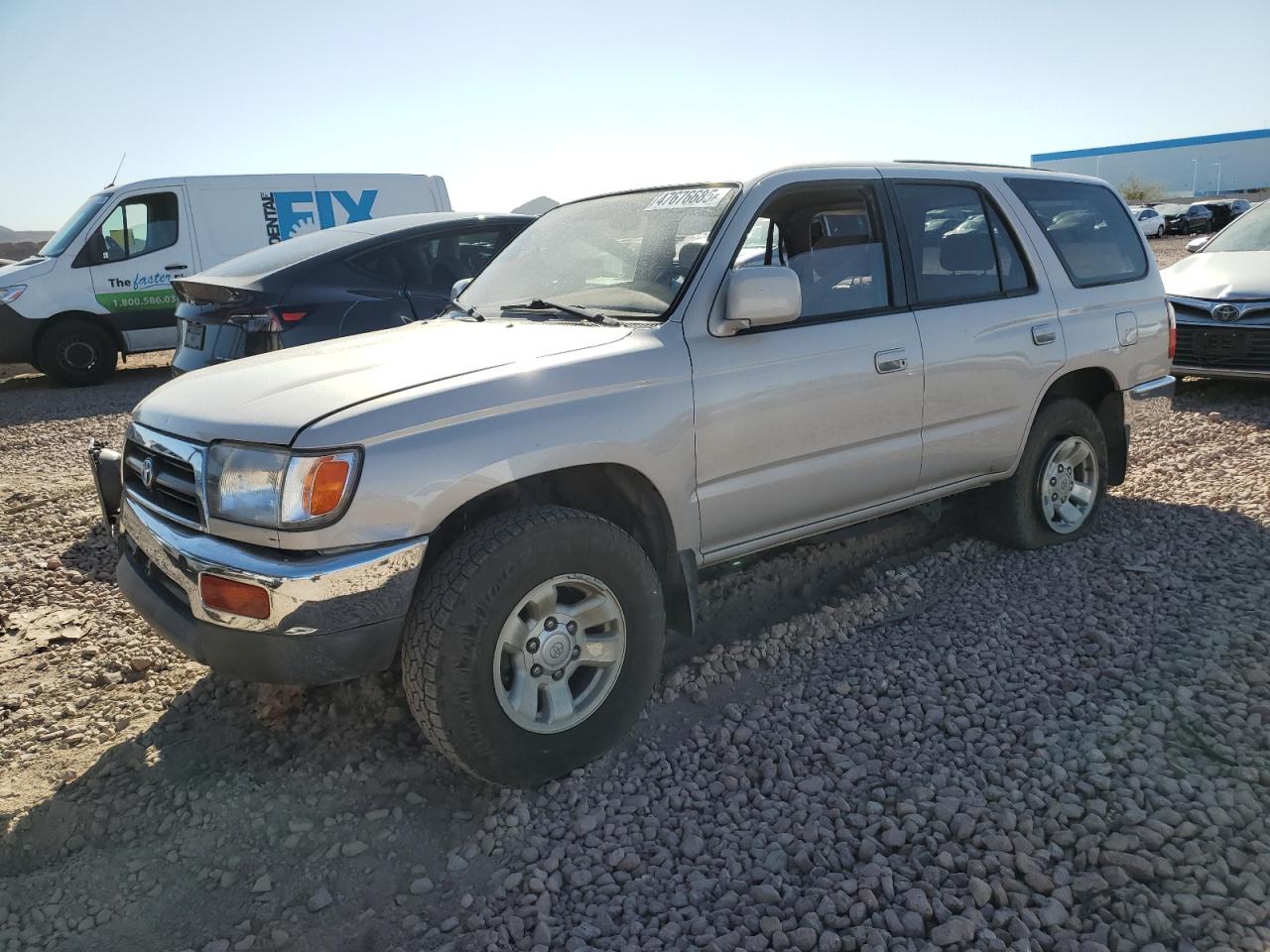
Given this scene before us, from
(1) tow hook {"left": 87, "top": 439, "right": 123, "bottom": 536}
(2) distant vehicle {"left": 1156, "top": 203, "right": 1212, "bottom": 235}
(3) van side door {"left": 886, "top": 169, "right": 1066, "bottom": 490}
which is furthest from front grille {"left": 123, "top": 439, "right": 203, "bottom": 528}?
(2) distant vehicle {"left": 1156, "top": 203, "right": 1212, "bottom": 235}

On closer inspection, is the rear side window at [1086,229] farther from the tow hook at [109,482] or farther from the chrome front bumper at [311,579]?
the tow hook at [109,482]

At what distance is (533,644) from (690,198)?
6.14 ft

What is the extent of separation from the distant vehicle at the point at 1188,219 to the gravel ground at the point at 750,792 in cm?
3808

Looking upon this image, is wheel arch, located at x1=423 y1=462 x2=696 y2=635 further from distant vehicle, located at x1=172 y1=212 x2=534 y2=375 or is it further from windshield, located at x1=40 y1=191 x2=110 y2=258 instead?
windshield, located at x1=40 y1=191 x2=110 y2=258

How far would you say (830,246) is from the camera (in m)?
3.68

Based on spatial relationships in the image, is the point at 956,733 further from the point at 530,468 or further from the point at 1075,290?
the point at 1075,290

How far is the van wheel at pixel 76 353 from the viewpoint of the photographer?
33.7 feet

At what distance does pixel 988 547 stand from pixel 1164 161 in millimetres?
81243

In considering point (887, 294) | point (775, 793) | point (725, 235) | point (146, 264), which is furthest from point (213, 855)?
point (146, 264)

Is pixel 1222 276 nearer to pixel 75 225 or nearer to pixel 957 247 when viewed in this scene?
pixel 957 247

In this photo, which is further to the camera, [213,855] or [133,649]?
[133,649]

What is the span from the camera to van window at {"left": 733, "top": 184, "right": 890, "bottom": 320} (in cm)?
359

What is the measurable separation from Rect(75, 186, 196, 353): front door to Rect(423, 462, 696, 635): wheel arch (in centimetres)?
898

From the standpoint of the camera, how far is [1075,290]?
4.45 m
